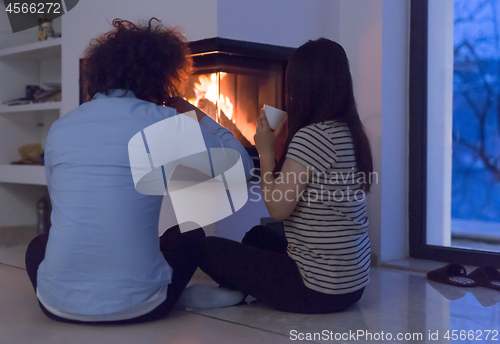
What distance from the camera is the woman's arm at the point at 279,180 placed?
1.43 m

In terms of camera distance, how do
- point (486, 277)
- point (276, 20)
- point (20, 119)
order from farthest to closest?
1. point (20, 119)
2. point (276, 20)
3. point (486, 277)

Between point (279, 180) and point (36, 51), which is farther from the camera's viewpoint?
point (36, 51)

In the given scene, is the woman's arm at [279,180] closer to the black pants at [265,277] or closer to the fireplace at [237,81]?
the black pants at [265,277]

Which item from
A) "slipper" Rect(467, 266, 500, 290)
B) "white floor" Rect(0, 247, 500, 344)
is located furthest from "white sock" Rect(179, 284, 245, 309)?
"slipper" Rect(467, 266, 500, 290)

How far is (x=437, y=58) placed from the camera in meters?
2.61

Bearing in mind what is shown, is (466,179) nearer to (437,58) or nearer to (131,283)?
(437,58)

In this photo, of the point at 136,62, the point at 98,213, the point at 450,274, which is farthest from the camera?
the point at 450,274

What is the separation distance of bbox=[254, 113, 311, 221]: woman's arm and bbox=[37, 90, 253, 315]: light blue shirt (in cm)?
35

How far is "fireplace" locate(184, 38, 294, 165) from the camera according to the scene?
2.37m

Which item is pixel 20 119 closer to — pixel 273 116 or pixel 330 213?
pixel 273 116

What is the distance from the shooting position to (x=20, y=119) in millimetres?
3623

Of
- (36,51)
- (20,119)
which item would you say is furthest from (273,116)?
(20,119)

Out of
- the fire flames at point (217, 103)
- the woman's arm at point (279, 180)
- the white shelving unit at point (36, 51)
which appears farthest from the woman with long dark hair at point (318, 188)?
the white shelving unit at point (36, 51)

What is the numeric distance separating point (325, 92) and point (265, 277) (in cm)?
60
